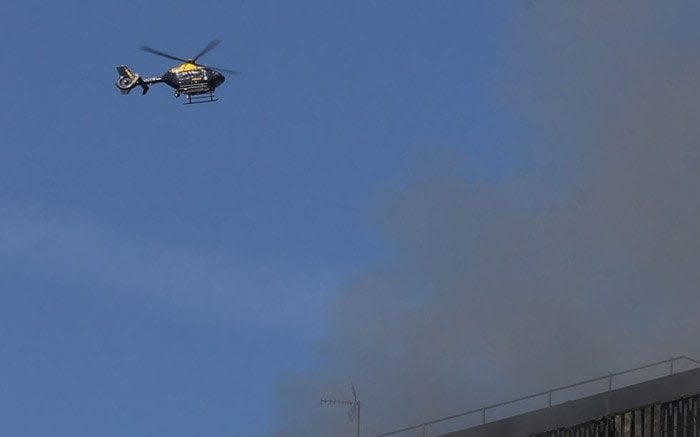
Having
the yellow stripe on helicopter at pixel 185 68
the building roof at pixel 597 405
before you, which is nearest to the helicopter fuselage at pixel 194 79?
the yellow stripe on helicopter at pixel 185 68

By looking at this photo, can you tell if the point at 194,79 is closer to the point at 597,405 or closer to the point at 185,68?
the point at 185,68

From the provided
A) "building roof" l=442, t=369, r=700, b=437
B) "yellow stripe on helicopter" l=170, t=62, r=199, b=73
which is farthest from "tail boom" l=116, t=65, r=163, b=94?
"building roof" l=442, t=369, r=700, b=437

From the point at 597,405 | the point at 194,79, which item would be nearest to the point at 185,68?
the point at 194,79

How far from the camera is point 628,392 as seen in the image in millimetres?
80312

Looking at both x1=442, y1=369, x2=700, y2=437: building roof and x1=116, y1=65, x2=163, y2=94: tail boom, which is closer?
x1=442, y1=369, x2=700, y2=437: building roof

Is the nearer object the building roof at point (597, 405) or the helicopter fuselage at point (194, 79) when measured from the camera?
the building roof at point (597, 405)

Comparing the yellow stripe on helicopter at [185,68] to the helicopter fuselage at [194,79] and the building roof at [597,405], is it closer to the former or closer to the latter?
the helicopter fuselage at [194,79]

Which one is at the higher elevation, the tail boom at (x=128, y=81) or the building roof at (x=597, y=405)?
→ the tail boom at (x=128, y=81)

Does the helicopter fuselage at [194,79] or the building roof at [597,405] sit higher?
the helicopter fuselage at [194,79]

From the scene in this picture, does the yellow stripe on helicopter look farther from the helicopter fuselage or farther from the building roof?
the building roof

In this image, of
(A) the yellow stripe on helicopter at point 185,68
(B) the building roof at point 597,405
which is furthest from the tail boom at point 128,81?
(B) the building roof at point 597,405

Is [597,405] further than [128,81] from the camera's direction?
No

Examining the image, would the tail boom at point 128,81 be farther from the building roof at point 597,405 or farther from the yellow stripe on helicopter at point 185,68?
the building roof at point 597,405

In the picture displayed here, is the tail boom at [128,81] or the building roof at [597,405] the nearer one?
the building roof at [597,405]
